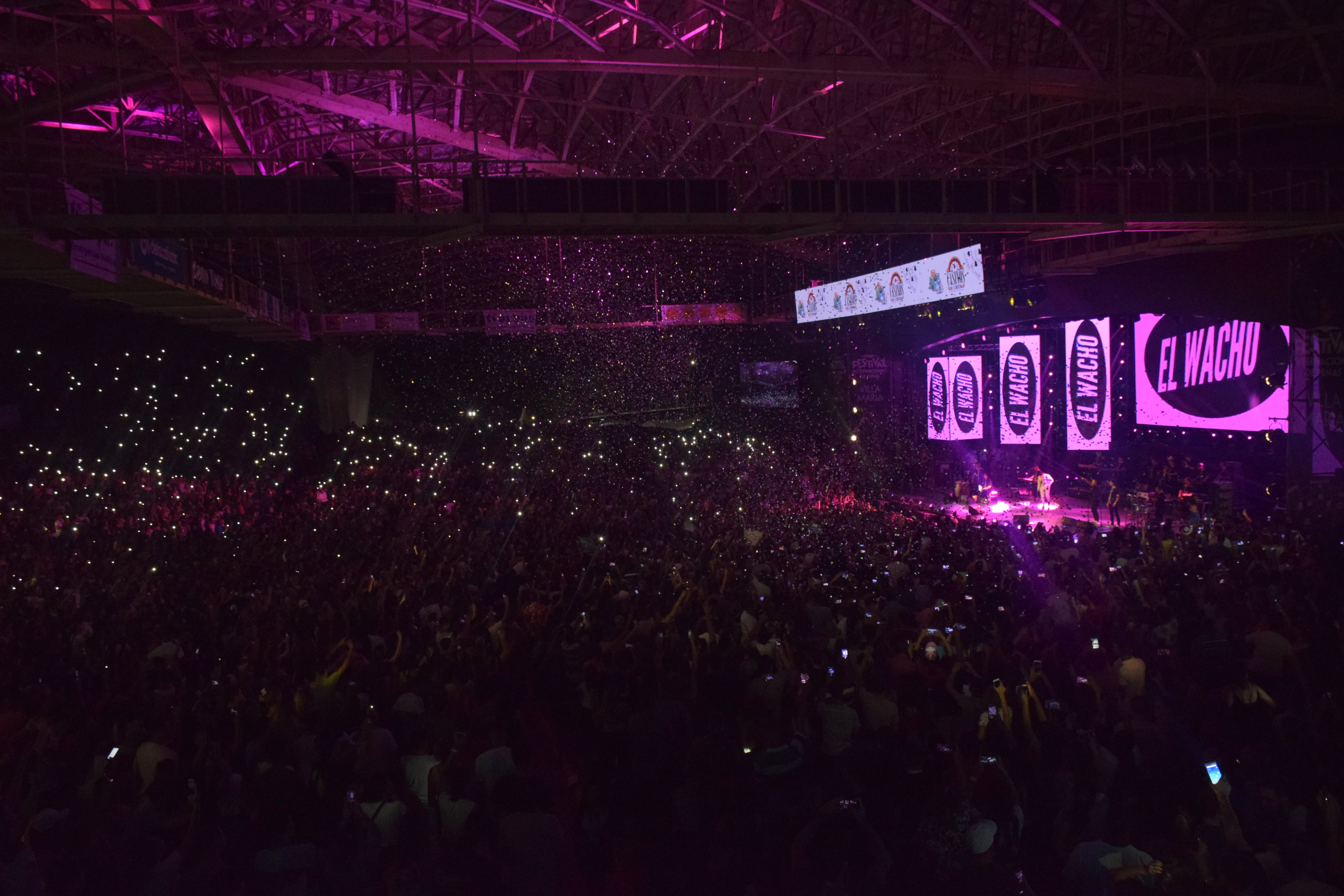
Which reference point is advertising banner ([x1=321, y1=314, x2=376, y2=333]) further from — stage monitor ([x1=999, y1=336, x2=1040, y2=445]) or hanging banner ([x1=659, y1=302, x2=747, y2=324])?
stage monitor ([x1=999, y1=336, x2=1040, y2=445])

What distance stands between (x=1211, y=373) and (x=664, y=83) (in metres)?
10.8

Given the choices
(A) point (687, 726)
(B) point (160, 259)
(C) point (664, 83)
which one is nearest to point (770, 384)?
(C) point (664, 83)

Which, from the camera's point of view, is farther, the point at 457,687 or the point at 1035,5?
the point at 1035,5

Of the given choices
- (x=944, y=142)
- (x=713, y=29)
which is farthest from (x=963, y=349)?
(x=713, y=29)

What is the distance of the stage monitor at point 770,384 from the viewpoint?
30531 millimetres

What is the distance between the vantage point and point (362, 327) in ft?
80.6

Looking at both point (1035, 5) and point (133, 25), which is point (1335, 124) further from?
point (133, 25)

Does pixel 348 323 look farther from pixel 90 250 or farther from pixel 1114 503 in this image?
A: pixel 1114 503

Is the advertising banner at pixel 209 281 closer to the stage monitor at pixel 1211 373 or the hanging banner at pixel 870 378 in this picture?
the stage monitor at pixel 1211 373

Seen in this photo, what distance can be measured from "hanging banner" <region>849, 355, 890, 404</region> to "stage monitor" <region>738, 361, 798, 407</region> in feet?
9.78

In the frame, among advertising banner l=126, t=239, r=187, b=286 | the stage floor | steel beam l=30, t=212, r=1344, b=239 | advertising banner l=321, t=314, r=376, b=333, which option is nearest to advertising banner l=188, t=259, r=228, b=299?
advertising banner l=126, t=239, r=187, b=286

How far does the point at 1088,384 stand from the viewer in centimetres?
1836

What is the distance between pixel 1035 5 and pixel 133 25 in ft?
38.4

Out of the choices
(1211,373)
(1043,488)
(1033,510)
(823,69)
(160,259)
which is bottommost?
(1033,510)
